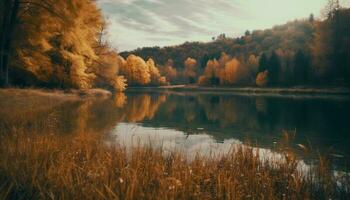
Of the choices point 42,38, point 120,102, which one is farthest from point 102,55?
point 42,38

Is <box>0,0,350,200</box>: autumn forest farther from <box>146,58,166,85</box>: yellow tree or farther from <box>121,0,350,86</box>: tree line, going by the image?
<box>146,58,166,85</box>: yellow tree

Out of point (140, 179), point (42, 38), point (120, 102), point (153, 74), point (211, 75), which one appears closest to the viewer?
point (140, 179)

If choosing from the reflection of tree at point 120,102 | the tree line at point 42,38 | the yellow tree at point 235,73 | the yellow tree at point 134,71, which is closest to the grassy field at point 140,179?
the tree line at point 42,38

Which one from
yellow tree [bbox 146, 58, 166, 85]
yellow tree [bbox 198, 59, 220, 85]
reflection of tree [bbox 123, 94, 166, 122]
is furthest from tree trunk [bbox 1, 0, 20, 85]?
yellow tree [bbox 198, 59, 220, 85]

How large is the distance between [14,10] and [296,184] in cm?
2086

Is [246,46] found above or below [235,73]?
above

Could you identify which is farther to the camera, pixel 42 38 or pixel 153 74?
pixel 153 74

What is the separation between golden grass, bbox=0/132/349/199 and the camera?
15.6 feet

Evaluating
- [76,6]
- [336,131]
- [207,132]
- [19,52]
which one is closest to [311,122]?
[336,131]

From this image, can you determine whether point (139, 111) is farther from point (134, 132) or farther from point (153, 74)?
point (153, 74)

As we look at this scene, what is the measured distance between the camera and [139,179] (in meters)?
5.31

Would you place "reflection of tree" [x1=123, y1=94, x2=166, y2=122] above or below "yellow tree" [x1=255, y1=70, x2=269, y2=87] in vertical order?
below

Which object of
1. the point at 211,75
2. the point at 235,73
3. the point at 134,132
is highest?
the point at 235,73

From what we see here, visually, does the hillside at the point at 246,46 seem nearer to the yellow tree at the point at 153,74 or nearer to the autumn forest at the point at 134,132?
the yellow tree at the point at 153,74
